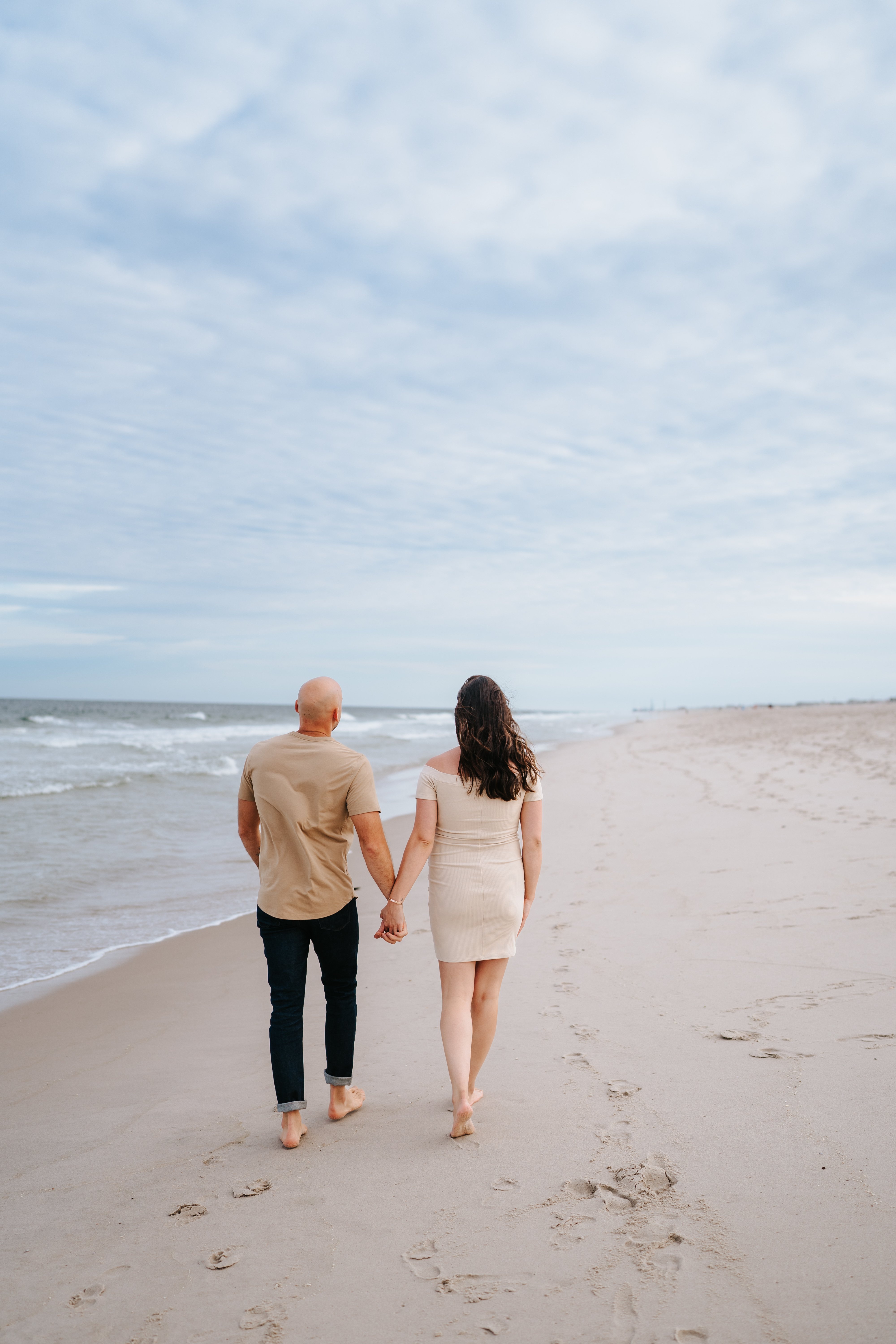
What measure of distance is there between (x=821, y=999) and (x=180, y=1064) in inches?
135

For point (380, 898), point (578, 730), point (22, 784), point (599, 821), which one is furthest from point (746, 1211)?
point (578, 730)

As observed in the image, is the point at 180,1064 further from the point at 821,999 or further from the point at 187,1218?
the point at 821,999

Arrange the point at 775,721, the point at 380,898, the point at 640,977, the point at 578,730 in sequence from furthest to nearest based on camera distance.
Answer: the point at 578,730
the point at 775,721
the point at 380,898
the point at 640,977

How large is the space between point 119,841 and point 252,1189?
932cm

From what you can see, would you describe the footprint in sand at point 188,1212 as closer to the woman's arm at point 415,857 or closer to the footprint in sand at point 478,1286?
the footprint in sand at point 478,1286

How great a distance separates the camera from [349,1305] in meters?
2.41

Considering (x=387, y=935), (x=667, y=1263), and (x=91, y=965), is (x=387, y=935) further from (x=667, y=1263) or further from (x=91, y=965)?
(x=91, y=965)

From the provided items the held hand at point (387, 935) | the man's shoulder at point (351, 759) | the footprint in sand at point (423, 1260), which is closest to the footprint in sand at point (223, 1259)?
the footprint in sand at point (423, 1260)

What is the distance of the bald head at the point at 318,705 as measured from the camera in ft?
11.7

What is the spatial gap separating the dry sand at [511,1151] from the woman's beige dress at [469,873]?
0.75 m

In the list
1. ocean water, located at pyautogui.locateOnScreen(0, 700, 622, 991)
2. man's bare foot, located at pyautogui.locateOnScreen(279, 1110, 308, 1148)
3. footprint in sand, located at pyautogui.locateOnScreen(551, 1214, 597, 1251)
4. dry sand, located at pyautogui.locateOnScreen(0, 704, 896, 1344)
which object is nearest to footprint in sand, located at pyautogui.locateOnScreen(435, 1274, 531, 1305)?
dry sand, located at pyautogui.locateOnScreen(0, 704, 896, 1344)

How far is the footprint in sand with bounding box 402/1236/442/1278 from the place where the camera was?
99.2 inches

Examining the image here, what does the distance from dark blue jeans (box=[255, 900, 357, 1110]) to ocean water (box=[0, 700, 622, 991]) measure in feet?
11.7

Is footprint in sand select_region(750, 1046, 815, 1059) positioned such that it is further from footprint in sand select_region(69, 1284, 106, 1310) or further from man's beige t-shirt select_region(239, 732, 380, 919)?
footprint in sand select_region(69, 1284, 106, 1310)
